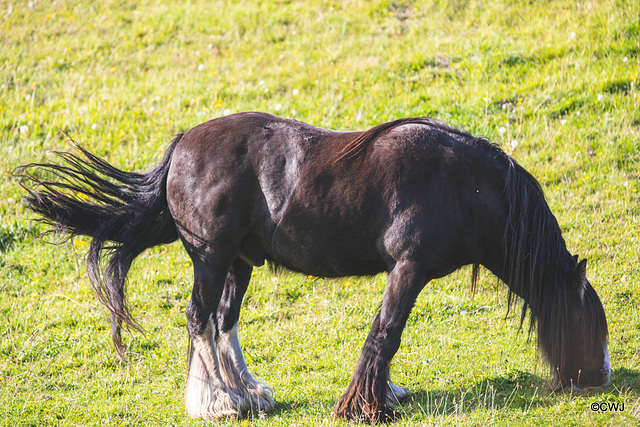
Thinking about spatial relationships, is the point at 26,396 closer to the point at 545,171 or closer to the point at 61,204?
the point at 61,204

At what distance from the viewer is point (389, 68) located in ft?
34.0

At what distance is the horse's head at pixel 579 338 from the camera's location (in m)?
4.38

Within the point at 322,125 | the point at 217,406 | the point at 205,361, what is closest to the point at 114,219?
the point at 205,361

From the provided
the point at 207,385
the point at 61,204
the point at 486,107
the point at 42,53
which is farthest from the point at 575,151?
the point at 42,53

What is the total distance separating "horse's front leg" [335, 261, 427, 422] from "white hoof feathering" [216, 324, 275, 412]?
0.75m

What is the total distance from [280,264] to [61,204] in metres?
1.76

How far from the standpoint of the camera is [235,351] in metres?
4.93

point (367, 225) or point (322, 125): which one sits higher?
point (322, 125)

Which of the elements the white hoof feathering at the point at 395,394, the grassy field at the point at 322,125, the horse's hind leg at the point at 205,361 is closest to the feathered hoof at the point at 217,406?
the horse's hind leg at the point at 205,361

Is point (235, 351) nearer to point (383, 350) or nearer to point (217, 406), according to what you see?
point (217, 406)

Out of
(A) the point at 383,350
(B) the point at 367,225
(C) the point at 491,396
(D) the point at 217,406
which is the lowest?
(D) the point at 217,406

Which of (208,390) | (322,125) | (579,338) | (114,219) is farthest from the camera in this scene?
(322,125)

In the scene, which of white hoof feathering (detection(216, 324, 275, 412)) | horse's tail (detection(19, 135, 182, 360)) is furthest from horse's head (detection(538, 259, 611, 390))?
horse's tail (detection(19, 135, 182, 360))

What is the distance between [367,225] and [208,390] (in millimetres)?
1778
